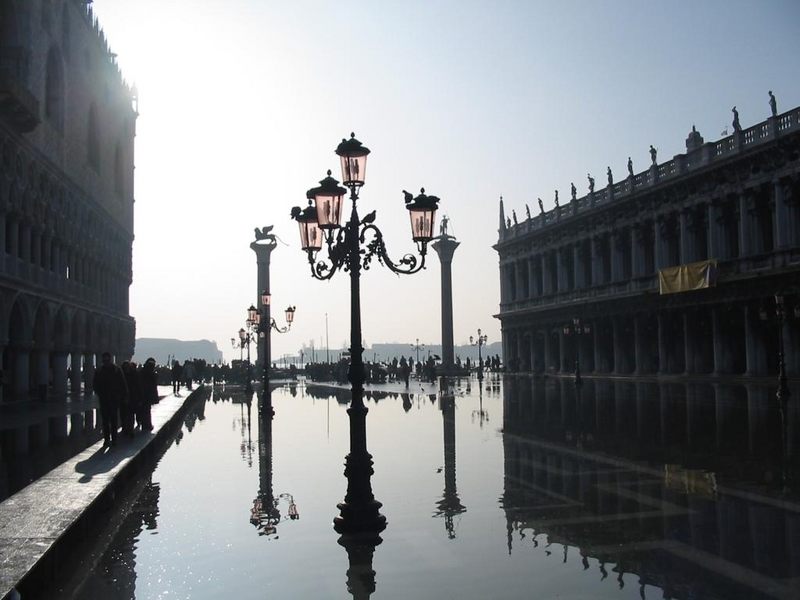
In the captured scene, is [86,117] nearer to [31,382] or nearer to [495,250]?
[31,382]

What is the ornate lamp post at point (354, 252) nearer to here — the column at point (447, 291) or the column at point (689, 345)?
the column at point (689, 345)

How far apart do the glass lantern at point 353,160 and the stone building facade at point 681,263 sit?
2219 centimetres

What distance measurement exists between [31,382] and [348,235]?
28.4 meters

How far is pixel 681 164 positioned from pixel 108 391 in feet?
123

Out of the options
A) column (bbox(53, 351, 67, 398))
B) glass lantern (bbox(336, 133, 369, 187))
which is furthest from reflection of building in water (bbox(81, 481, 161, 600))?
column (bbox(53, 351, 67, 398))

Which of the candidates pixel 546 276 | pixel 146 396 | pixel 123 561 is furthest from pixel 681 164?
pixel 123 561

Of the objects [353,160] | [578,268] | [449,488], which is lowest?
[449,488]

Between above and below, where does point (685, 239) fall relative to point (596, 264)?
above

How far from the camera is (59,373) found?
37.6 meters

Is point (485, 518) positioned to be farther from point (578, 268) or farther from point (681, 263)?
point (578, 268)

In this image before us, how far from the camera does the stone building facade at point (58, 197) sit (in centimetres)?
3028

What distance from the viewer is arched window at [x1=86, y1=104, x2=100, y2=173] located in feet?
151

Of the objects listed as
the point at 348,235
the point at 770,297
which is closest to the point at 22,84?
the point at 348,235

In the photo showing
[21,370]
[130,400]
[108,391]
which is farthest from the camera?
[21,370]
